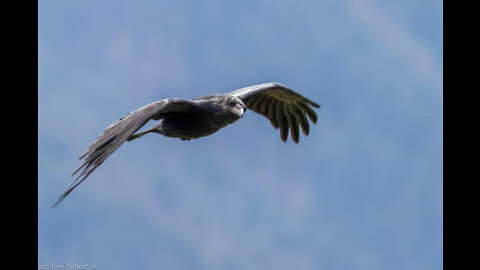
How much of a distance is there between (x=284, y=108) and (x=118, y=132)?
3.52 metres

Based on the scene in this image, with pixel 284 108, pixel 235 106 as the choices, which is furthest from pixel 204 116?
pixel 284 108

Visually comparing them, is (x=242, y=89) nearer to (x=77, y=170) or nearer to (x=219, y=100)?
(x=219, y=100)

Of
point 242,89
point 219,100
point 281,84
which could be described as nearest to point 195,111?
point 219,100

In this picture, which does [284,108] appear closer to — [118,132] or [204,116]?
[204,116]

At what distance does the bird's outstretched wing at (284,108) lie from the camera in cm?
1082

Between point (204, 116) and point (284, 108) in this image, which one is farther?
point (284, 108)

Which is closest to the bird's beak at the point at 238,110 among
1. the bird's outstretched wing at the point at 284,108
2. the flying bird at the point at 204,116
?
the flying bird at the point at 204,116

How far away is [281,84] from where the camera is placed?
1055 centimetres

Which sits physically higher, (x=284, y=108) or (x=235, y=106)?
(x=284, y=108)

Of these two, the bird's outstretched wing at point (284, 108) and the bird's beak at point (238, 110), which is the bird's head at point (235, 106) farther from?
the bird's outstretched wing at point (284, 108)

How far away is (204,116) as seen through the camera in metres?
9.01

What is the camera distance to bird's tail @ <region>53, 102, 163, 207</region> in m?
7.48

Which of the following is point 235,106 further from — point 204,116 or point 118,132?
point 118,132

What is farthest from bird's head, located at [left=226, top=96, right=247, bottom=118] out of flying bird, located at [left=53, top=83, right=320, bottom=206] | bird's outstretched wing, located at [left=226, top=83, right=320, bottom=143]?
bird's outstretched wing, located at [left=226, top=83, right=320, bottom=143]
